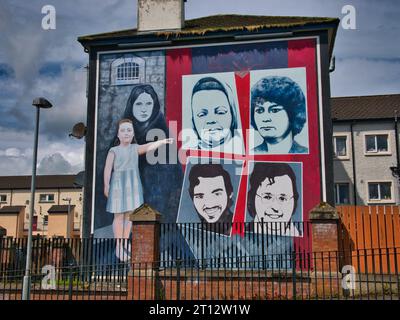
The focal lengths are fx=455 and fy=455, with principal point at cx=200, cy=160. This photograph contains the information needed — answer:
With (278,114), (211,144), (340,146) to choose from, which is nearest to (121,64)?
(211,144)

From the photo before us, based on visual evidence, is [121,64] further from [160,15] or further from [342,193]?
[342,193]

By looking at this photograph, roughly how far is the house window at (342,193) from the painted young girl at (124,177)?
1732 centimetres

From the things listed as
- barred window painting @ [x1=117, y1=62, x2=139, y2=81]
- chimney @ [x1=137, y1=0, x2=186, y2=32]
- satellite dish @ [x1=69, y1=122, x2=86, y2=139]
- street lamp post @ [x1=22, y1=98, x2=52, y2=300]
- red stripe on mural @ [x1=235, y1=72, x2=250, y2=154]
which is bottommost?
street lamp post @ [x1=22, y1=98, x2=52, y2=300]

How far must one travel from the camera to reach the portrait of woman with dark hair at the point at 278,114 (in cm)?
1747

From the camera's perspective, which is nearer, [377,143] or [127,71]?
[127,71]

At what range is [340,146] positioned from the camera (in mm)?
32469

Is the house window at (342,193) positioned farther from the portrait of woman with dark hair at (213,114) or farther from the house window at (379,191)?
the portrait of woman with dark hair at (213,114)

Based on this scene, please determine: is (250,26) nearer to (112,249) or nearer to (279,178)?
(279,178)

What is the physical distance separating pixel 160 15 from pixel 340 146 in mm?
18071

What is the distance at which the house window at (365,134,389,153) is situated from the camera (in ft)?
103

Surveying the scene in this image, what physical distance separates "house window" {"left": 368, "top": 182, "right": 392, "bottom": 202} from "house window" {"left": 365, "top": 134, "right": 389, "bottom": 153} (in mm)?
2295

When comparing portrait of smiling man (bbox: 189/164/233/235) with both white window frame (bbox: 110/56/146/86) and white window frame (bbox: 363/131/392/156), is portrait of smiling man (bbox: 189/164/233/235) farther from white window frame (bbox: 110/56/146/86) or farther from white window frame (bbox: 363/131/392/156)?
white window frame (bbox: 363/131/392/156)

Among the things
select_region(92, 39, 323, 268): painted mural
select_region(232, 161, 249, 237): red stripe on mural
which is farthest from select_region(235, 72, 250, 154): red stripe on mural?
select_region(232, 161, 249, 237): red stripe on mural

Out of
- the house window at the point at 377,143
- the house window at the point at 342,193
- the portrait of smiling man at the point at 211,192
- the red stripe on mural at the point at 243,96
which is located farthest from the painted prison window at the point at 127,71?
the house window at the point at 377,143
